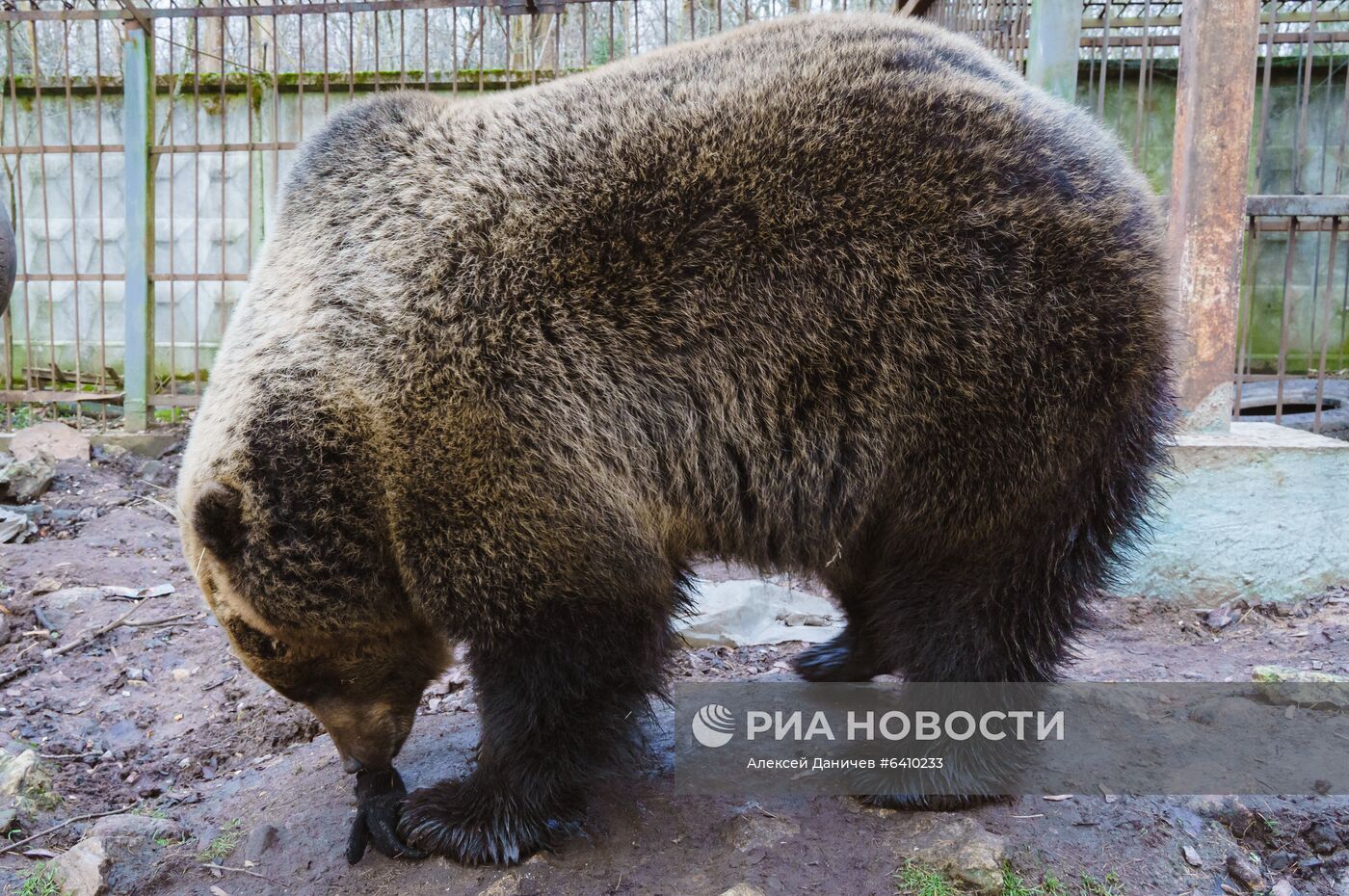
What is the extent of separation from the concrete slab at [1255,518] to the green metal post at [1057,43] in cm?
180

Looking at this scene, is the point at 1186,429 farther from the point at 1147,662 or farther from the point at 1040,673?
the point at 1040,673

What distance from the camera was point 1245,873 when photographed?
109 inches

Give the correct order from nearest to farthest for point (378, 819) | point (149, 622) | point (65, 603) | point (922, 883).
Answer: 1. point (922, 883)
2. point (378, 819)
3. point (149, 622)
4. point (65, 603)

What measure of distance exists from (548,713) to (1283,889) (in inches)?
83.0

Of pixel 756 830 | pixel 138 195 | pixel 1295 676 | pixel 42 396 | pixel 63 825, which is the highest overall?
pixel 138 195

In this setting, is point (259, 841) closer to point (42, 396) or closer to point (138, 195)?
point (138, 195)

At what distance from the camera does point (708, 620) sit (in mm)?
4602

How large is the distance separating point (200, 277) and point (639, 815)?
7.36 meters

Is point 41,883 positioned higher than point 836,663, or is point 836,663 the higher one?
point 836,663

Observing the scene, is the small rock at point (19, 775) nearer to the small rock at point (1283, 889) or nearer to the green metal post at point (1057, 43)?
the small rock at point (1283, 889)

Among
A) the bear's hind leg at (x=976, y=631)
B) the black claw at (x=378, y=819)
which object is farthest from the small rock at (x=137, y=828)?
the bear's hind leg at (x=976, y=631)

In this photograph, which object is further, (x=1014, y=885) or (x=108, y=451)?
(x=108, y=451)

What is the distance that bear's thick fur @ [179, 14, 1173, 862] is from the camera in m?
2.66

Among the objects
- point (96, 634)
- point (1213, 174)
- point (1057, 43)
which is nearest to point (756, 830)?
point (96, 634)
